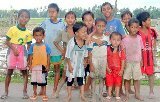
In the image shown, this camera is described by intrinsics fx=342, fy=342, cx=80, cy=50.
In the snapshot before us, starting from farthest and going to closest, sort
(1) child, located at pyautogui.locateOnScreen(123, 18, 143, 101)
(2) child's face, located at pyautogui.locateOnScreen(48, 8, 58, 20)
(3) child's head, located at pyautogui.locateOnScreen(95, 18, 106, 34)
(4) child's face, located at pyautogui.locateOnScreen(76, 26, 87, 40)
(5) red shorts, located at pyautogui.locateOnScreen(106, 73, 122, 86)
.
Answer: (2) child's face, located at pyautogui.locateOnScreen(48, 8, 58, 20) < (1) child, located at pyautogui.locateOnScreen(123, 18, 143, 101) < (5) red shorts, located at pyautogui.locateOnScreen(106, 73, 122, 86) < (3) child's head, located at pyautogui.locateOnScreen(95, 18, 106, 34) < (4) child's face, located at pyautogui.locateOnScreen(76, 26, 87, 40)

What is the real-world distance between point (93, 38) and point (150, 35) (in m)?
1.18

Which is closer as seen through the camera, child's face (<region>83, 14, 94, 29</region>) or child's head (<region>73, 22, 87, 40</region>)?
child's head (<region>73, 22, 87, 40</region>)

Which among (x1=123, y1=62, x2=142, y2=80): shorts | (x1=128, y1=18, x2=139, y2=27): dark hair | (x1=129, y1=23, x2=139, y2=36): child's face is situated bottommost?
(x1=123, y1=62, x2=142, y2=80): shorts

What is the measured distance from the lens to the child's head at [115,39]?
584cm

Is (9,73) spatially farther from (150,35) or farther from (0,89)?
(150,35)

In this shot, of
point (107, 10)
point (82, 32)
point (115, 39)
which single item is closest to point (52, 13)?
point (82, 32)

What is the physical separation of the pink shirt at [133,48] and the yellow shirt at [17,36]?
1.76m

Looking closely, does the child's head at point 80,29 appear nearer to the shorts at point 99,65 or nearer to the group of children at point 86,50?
the group of children at point 86,50

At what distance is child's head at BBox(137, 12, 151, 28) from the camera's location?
20.6 ft

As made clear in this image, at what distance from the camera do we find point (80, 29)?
18.3ft

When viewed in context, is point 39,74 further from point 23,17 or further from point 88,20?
point 88,20

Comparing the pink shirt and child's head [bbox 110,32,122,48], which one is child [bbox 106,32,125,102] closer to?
child's head [bbox 110,32,122,48]

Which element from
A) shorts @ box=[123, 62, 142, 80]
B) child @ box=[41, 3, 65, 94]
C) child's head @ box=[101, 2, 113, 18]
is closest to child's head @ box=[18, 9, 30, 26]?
child @ box=[41, 3, 65, 94]

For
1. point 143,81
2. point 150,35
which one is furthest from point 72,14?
point 143,81
